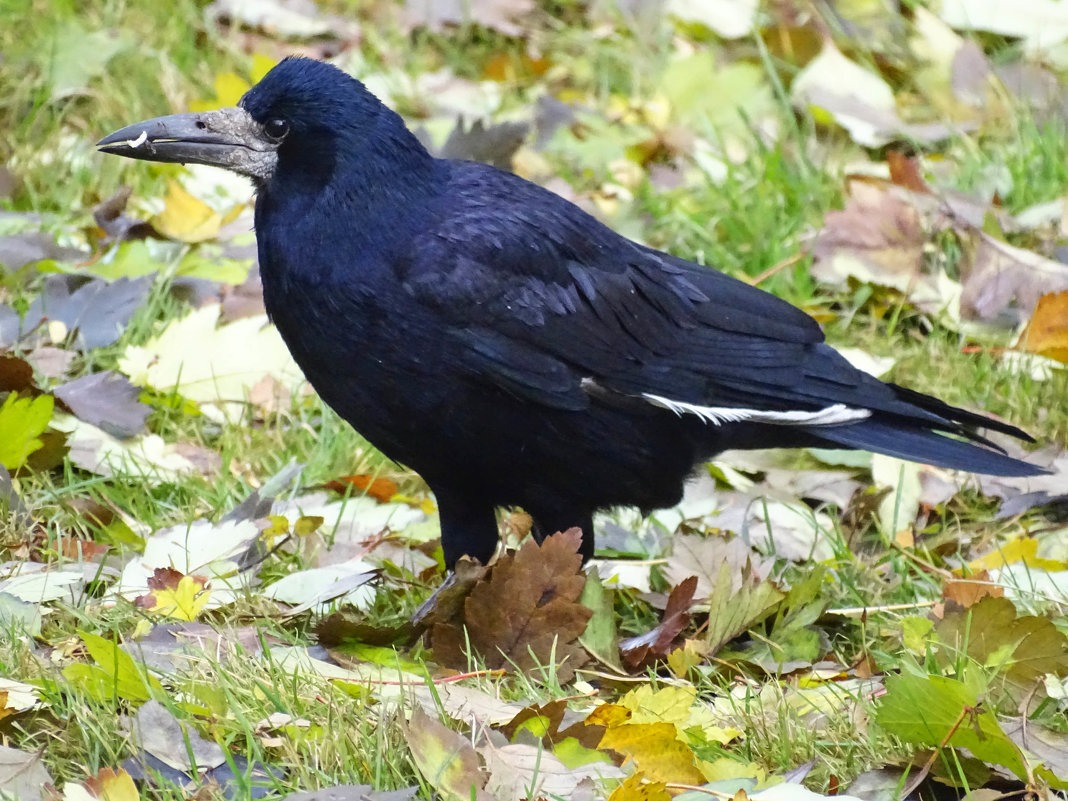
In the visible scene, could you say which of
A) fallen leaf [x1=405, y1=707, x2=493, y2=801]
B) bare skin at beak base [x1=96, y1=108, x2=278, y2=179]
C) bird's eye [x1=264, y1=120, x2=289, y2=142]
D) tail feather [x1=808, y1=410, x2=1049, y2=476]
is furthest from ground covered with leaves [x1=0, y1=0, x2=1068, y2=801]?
bird's eye [x1=264, y1=120, x2=289, y2=142]

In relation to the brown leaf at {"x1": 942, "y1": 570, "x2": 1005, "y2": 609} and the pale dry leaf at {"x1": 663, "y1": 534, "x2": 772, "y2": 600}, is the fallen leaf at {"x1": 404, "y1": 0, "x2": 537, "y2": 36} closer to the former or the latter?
the pale dry leaf at {"x1": 663, "y1": 534, "x2": 772, "y2": 600}

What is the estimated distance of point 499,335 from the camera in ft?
9.37

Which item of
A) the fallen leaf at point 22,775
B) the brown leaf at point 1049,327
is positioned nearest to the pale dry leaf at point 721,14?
the brown leaf at point 1049,327

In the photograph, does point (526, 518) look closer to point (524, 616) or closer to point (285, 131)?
point (524, 616)

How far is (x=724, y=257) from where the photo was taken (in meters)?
4.39

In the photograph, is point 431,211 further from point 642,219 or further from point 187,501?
point 642,219

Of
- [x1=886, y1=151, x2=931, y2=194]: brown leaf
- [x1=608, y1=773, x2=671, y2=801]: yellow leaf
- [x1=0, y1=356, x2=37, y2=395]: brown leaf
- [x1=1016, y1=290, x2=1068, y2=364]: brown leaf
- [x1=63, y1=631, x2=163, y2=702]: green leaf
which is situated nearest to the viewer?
[x1=608, y1=773, x2=671, y2=801]: yellow leaf

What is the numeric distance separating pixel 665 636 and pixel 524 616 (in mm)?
320

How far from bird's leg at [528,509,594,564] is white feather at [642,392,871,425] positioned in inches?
11.4

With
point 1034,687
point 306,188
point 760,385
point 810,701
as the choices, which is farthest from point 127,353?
point 1034,687

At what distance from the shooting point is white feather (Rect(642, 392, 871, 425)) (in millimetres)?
3068

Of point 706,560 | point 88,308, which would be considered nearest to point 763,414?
point 706,560

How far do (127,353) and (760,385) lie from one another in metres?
1.62

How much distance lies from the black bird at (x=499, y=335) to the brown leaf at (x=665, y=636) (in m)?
0.27
